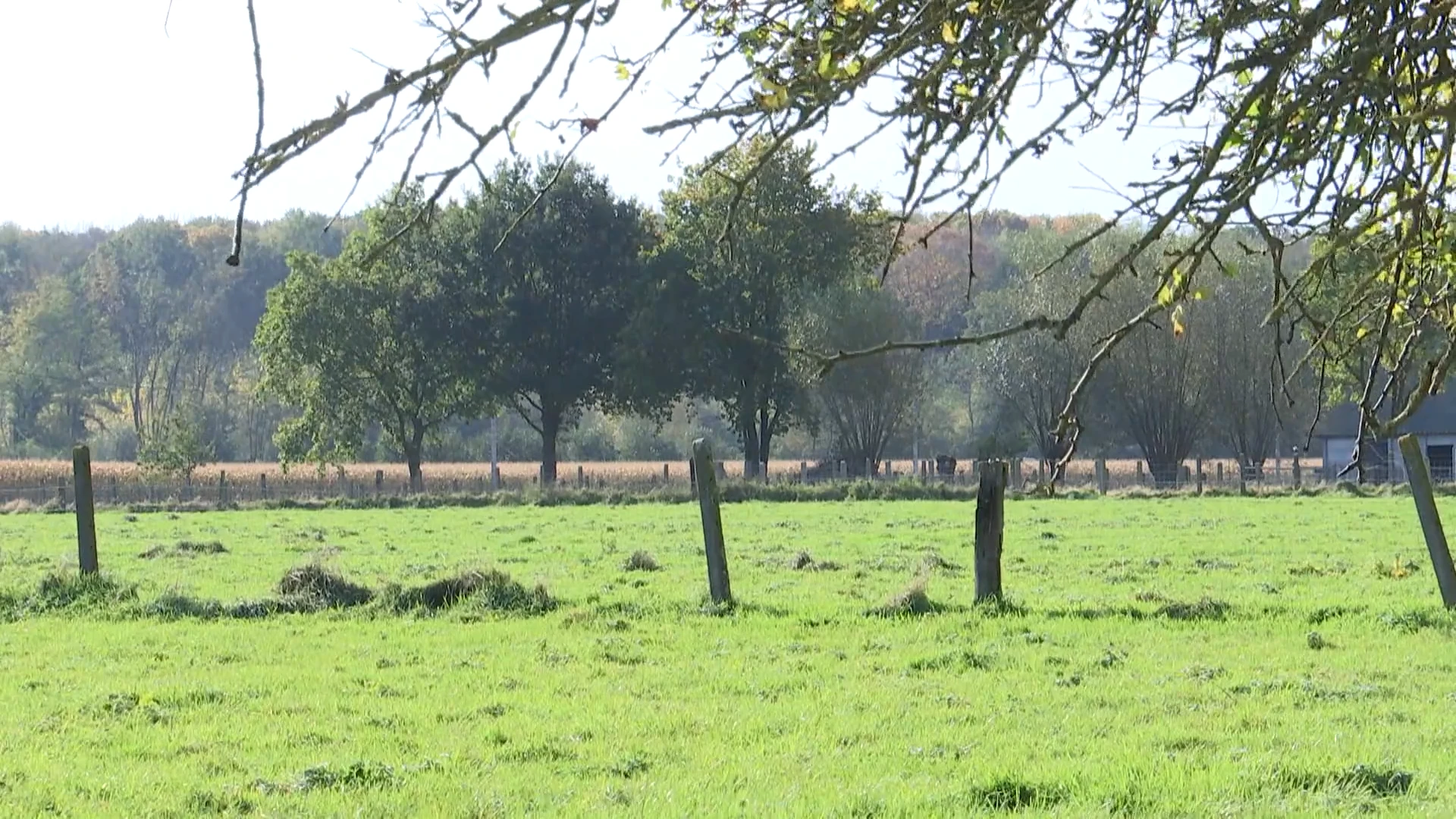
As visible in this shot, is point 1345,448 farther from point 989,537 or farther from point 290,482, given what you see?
point 989,537

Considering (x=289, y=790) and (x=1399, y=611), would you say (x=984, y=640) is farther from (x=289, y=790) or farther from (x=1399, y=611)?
(x=289, y=790)

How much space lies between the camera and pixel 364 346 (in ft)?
182

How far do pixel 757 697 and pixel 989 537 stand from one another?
4.76 metres

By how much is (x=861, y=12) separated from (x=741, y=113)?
42cm

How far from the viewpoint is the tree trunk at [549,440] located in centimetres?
5700

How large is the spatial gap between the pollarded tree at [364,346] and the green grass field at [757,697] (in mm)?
37517

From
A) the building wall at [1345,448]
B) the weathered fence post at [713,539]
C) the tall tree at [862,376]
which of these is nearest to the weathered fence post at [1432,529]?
the weathered fence post at [713,539]

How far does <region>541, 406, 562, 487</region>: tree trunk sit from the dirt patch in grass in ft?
138

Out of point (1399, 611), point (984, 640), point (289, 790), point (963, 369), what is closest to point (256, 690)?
point (289, 790)

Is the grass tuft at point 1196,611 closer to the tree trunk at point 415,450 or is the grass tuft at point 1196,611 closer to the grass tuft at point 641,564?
the grass tuft at point 641,564

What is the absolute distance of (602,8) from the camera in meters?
3.10

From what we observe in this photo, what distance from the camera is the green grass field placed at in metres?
6.36

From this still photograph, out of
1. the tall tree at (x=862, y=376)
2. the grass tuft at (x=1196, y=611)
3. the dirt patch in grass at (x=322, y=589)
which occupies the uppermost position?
the tall tree at (x=862, y=376)

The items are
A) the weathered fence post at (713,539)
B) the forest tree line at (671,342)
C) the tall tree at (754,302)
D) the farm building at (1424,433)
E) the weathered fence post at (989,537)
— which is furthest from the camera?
the farm building at (1424,433)
